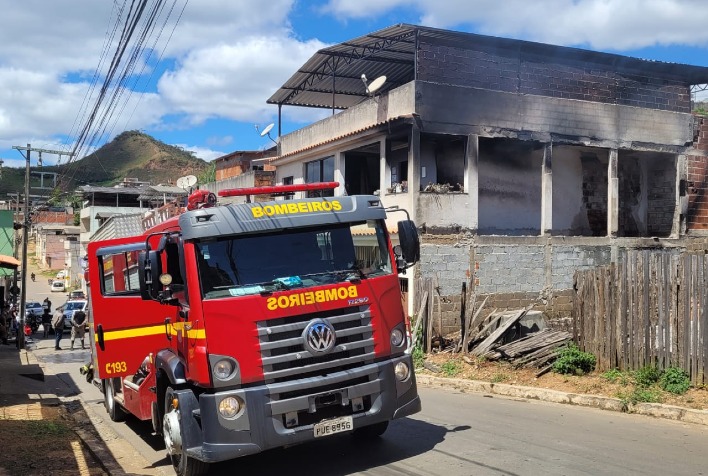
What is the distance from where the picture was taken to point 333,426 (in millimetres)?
5875

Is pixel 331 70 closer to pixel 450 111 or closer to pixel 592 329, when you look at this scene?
pixel 450 111

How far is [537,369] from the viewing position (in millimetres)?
11016

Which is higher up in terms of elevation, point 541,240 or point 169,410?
point 541,240

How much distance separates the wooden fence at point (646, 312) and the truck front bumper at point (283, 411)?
4846 millimetres

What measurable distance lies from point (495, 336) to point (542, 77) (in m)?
9.51

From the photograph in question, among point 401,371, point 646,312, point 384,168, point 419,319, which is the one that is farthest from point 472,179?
point 401,371

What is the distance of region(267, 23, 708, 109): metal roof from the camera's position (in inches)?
698

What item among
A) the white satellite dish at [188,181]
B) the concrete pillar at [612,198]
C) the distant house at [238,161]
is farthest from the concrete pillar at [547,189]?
the distant house at [238,161]

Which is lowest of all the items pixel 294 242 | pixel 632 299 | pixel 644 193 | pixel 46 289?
pixel 46 289

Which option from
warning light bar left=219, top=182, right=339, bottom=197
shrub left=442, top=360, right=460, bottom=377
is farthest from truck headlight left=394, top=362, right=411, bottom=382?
shrub left=442, top=360, right=460, bottom=377

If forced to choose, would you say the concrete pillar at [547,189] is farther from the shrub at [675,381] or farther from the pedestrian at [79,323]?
the pedestrian at [79,323]

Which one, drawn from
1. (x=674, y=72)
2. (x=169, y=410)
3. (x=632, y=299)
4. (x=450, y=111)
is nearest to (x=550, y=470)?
(x=169, y=410)

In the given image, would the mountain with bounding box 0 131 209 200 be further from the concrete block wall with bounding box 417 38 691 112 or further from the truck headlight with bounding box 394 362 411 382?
the truck headlight with bounding box 394 362 411 382

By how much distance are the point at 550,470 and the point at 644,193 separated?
17.4m
